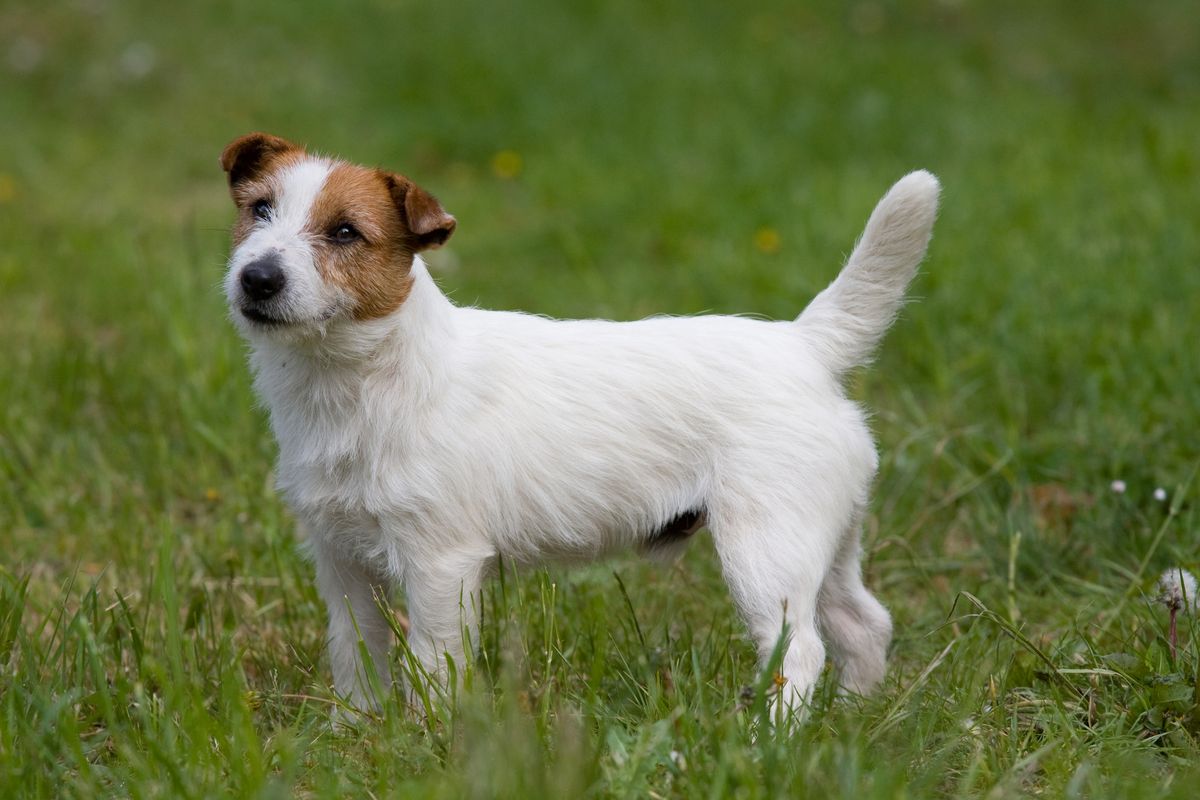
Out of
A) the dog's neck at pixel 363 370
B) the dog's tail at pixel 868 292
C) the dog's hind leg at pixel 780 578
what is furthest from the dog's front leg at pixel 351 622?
the dog's tail at pixel 868 292

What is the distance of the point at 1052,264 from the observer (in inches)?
237

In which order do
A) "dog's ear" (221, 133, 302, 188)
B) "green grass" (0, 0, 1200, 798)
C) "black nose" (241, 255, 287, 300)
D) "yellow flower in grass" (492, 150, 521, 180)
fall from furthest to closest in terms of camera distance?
"yellow flower in grass" (492, 150, 521, 180)
"dog's ear" (221, 133, 302, 188)
"black nose" (241, 255, 287, 300)
"green grass" (0, 0, 1200, 798)

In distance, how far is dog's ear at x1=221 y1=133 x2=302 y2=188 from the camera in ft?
10.6

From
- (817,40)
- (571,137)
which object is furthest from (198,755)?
(817,40)

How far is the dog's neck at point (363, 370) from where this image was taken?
10.2ft

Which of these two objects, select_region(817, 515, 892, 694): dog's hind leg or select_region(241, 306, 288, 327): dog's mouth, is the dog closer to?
select_region(241, 306, 288, 327): dog's mouth

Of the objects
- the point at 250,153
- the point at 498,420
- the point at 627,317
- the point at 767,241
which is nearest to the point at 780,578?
the point at 498,420

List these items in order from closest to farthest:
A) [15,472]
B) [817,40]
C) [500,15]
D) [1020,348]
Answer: [15,472] → [1020,348] → [817,40] → [500,15]

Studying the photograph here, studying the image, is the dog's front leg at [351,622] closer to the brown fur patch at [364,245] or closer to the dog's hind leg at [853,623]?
the brown fur patch at [364,245]

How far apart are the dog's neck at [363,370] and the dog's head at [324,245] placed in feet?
0.17

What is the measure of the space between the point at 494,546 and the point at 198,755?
2.84 feet

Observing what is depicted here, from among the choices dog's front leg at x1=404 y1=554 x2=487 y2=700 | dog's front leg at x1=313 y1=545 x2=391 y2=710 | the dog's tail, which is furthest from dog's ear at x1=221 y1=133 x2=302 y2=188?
the dog's tail

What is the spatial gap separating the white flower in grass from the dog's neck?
1.81m

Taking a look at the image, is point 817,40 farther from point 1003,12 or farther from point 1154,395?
point 1154,395
